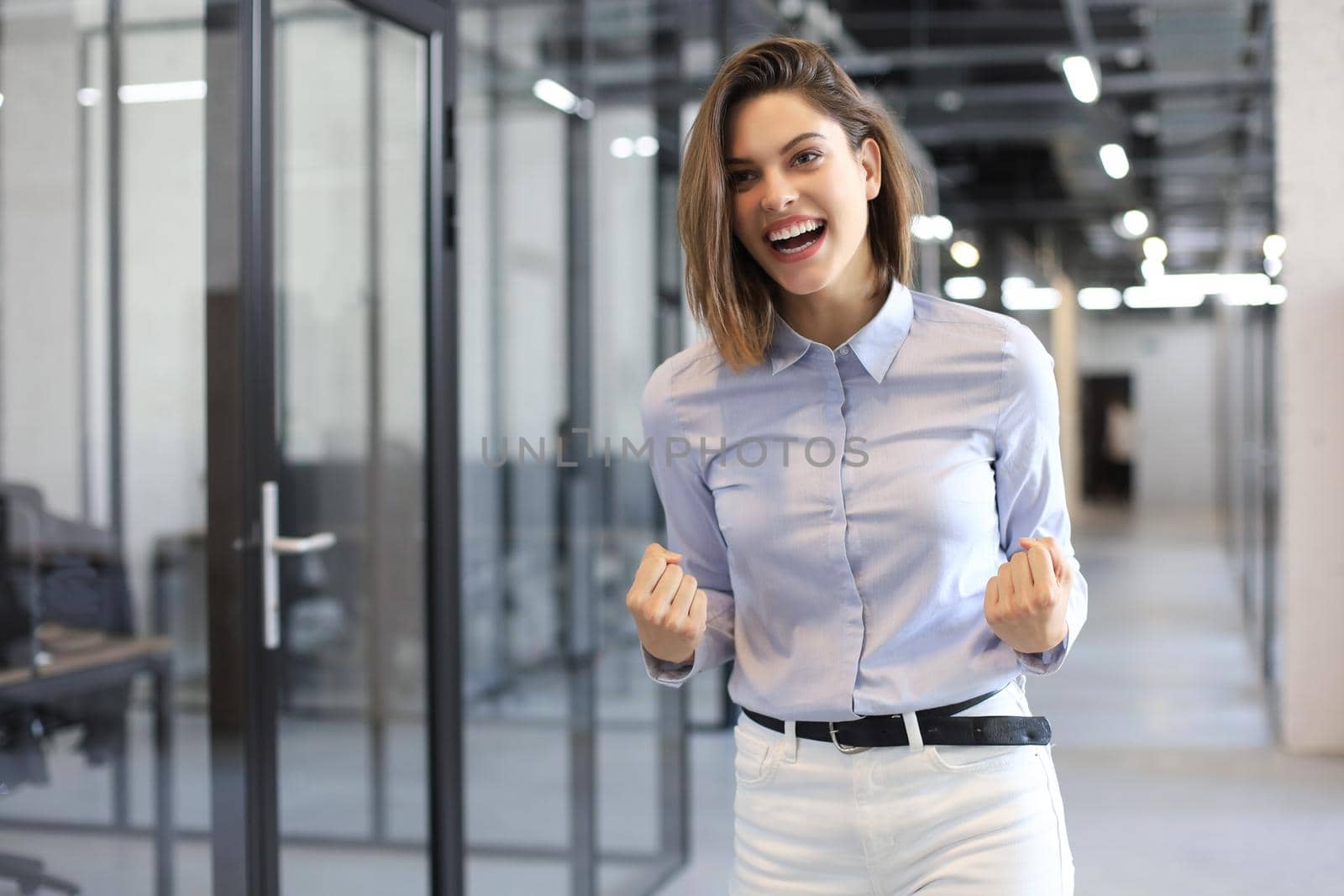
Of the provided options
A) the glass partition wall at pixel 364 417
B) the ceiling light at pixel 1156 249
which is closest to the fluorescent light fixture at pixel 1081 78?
the glass partition wall at pixel 364 417

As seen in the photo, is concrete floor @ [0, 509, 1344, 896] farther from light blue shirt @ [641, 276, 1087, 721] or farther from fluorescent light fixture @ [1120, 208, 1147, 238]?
fluorescent light fixture @ [1120, 208, 1147, 238]

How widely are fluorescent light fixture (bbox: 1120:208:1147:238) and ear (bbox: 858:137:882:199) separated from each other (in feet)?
37.4

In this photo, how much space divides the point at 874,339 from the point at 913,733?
0.41 m

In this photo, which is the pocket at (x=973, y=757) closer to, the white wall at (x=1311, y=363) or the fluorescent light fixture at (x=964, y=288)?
the white wall at (x=1311, y=363)

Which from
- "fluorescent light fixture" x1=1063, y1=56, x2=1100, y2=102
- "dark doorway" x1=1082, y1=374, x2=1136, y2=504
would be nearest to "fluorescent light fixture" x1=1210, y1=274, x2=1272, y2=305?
"fluorescent light fixture" x1=1063, y1=56, x2=1100, y2=102

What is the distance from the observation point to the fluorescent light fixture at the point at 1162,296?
17.6 meters

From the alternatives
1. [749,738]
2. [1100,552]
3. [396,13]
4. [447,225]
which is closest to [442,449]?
[447,225]

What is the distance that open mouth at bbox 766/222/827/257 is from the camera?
4.49 ft

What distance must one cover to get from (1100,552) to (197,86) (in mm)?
12257

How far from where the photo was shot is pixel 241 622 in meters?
2.29

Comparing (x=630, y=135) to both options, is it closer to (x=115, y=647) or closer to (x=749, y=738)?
(x=115, y=647)

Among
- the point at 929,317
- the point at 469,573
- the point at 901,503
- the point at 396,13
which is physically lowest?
the point at 469,573

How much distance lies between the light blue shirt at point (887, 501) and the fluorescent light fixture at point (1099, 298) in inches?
589

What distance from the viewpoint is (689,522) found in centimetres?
153
